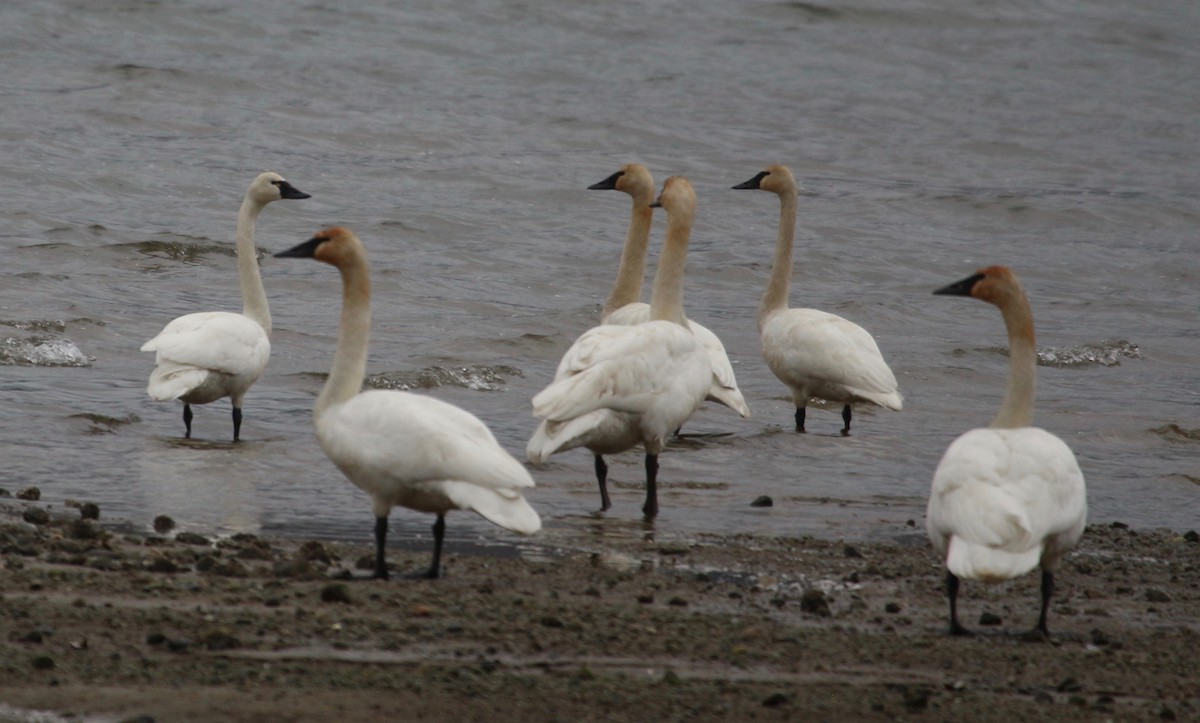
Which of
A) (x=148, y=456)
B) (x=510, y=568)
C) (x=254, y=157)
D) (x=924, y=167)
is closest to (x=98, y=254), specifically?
(x=254, y=157)

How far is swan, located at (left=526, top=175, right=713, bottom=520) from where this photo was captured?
25.7ft

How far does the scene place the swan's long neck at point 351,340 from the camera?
21.7 ft

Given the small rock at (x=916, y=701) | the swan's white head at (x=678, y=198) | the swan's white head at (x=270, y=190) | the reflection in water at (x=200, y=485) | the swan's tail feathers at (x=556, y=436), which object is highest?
the swan's white head at (x=678, y=198)

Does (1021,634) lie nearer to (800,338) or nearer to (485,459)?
(485,459)

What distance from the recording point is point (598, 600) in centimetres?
604

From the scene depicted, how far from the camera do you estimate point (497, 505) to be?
6121 mm

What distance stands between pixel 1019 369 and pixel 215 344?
4.92 metres

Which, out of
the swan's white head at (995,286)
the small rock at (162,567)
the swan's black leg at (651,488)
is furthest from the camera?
the swan's black leg at (651,488)

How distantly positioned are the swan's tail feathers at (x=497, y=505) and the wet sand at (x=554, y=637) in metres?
0.24

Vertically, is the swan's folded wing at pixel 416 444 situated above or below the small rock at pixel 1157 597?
above

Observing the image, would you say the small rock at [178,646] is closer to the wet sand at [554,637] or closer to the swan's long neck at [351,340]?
the wet sand at [554,637]

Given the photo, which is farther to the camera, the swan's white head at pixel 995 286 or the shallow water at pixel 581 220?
the shallow water at pixel 581 220

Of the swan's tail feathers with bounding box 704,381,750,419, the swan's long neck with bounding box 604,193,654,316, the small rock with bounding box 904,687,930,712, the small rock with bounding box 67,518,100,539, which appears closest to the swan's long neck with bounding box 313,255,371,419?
the small rock with bounding box 67,518,100,539

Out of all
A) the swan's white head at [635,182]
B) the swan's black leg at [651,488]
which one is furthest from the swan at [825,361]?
the swan's black leg at [651,488]
